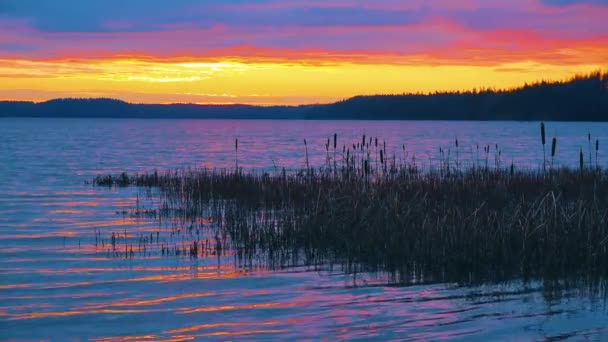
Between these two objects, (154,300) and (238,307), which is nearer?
(238,307)

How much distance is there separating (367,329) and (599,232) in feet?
16.0

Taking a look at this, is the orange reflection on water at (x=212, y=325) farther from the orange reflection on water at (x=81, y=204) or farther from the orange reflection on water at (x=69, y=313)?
the orange reflection on water at (x=81, y=204)

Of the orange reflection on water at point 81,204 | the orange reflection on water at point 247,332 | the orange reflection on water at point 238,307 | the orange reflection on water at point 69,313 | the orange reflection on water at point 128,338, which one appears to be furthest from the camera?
the orange reflection on water at point 81,204

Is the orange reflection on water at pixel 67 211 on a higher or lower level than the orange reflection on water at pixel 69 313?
lower

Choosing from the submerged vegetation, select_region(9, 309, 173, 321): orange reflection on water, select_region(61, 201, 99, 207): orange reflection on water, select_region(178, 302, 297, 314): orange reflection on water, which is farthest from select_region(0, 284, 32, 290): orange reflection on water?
select_region(61, 201, 99, 207): orange reflection on water

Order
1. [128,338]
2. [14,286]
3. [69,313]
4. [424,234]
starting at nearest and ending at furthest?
[128,338]
[69,313]
[14,286]
[424,234]

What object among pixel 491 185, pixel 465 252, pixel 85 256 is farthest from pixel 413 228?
pixel 491 185

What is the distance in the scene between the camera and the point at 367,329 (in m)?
8.86

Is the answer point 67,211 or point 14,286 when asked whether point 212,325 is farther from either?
point 67,211

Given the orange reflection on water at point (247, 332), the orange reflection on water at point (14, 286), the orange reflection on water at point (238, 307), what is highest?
the orange reflection on water at point (14, 286)

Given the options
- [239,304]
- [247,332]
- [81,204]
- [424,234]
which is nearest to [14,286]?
[239,304]

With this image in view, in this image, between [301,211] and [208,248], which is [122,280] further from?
[301,211]

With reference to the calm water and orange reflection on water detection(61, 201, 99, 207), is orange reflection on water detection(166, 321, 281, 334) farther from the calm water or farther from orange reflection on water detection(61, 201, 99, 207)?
orange reflection on water detection(61, 201, 99, 207)

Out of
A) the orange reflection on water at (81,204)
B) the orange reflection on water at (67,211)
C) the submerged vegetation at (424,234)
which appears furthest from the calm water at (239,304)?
the orange reflection on water at (81,204)
